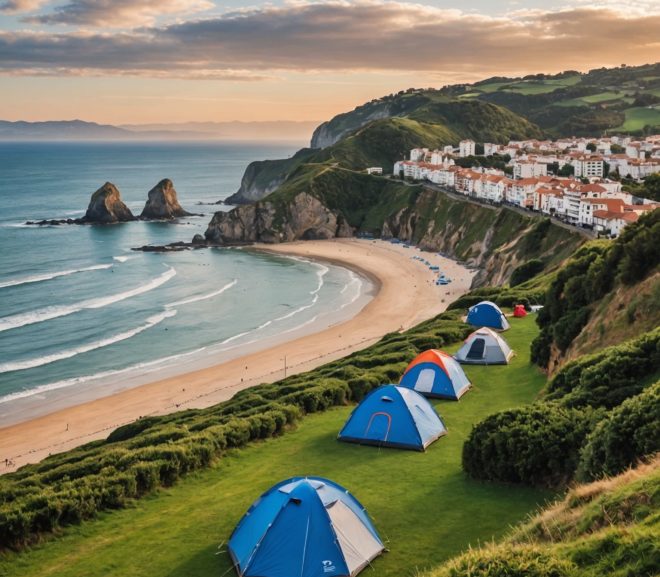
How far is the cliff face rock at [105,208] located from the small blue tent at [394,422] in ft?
396

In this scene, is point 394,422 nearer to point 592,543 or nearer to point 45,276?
point 592,543

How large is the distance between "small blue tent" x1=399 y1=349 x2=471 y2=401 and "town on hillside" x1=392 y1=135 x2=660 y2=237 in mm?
35391

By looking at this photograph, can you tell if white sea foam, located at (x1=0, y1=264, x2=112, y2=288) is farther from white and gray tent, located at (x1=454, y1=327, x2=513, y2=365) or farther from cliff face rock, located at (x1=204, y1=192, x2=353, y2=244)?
white and gray tent, located at (x1=454, y1=327, x2=513, y2=365)

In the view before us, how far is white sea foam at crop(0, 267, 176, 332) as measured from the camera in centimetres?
6106

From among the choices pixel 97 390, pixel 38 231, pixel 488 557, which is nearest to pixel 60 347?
pixel 97 390

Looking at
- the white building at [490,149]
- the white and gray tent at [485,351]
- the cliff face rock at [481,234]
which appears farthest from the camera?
the white building at [490,149]

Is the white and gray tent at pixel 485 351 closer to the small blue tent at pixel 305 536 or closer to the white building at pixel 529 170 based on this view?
the small blue tent at pixel 305 536

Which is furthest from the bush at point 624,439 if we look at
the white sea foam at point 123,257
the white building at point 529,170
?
the white building at point 529,170

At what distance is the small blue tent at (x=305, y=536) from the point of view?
40.8 feet

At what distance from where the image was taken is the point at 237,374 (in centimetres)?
4747

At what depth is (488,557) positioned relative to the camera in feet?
27.4

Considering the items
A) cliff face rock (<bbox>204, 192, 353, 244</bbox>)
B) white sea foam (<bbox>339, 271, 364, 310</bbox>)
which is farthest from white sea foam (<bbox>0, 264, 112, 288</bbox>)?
white sea foam (<bbox>339, 271, 364, 310</bbox>)

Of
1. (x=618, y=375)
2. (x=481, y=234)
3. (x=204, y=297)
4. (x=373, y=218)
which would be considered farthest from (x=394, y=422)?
(x=373, y=218)

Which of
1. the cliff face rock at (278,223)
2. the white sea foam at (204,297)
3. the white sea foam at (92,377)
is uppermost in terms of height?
the cliff face rock at (278,223)
